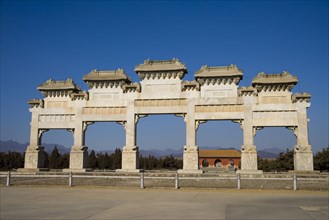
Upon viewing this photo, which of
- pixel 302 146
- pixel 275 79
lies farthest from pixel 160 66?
pixel 302 146

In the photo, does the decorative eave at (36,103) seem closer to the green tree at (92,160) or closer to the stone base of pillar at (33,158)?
the stone base of pillar at (33,158)

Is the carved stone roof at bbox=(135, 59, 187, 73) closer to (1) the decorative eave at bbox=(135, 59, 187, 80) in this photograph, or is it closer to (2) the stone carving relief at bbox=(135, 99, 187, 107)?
(1) the decorative eave at bbox=(135, 59, 187, 80)

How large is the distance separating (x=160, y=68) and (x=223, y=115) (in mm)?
5633

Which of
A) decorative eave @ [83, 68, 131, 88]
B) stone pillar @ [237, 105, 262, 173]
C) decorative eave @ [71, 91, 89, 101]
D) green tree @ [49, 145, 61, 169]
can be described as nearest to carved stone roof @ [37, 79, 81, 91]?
decorative eave @ [71, 91, 89, 101]

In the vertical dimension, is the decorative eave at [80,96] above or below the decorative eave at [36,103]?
above

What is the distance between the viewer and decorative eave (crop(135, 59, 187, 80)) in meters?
23.5

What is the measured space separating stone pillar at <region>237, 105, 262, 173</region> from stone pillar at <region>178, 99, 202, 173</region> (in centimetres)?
301

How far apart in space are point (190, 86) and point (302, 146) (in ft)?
28.0

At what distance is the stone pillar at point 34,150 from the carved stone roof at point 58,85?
1.93m

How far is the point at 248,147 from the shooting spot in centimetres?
2212

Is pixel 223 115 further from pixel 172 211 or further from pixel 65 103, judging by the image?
pixel 172 211

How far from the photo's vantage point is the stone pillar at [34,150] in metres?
24.8

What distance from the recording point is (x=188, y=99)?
23219 millimetres

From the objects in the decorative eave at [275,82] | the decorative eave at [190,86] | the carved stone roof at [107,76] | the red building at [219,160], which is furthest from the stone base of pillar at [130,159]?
the red building at [219,160]
